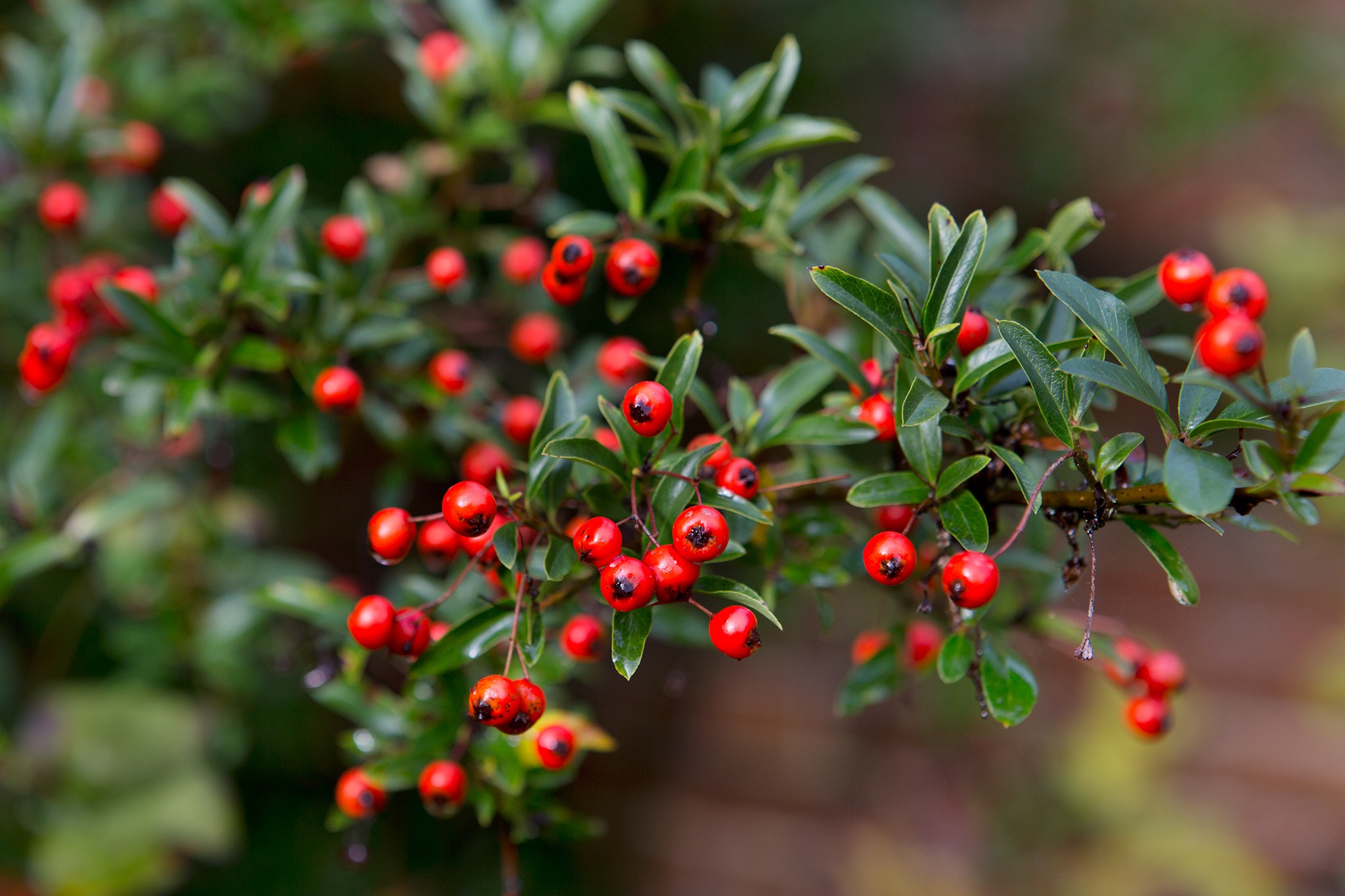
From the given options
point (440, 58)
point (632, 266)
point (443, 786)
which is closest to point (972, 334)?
point (632, 266)

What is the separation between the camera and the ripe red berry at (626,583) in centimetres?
69

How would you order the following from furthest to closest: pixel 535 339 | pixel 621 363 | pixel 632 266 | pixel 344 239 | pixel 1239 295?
pixel 535 339
pixel 344 239
pixel 621 363
pixel 632 266
pixel 1239 295

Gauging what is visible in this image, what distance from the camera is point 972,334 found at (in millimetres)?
799

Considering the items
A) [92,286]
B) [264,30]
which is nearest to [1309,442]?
[92,286]

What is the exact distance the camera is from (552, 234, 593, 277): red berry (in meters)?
0.89

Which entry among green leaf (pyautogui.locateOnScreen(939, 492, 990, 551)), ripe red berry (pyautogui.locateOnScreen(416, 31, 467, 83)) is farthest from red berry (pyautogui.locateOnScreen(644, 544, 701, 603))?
ripe red berry (pyautogui.locateOnScreen(416, 31, 467, 83))

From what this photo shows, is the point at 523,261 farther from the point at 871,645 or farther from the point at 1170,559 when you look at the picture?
the point at 1170,559

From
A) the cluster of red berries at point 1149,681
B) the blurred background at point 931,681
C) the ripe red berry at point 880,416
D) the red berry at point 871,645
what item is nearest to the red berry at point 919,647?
the red berry at point 871,645

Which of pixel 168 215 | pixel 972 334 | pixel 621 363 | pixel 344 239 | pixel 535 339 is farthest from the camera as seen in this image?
pixel 168 215

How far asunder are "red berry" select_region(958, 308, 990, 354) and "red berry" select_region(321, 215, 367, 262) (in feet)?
2.57

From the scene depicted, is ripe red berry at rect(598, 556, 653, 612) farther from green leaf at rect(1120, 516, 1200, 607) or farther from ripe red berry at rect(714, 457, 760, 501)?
green leaf at rect(1120, 516, 1200, 607)

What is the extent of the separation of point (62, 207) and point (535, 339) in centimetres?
75

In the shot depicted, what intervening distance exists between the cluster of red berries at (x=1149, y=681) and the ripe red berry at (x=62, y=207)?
5.13 feet

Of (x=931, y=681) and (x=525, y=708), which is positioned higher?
(x=525, y=708)
